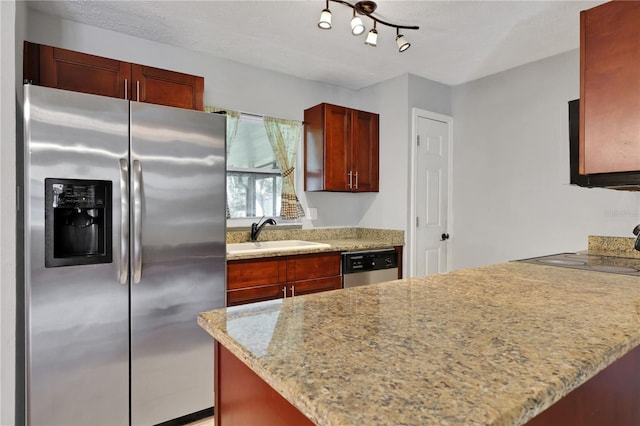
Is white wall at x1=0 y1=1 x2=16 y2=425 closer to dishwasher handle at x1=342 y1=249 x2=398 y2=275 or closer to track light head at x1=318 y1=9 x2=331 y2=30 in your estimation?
track light head at x1=318 y1=9 x2=331 y2=30

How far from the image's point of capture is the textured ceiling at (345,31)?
228 cm

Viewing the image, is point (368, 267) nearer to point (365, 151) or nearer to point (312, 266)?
point (312, 266)

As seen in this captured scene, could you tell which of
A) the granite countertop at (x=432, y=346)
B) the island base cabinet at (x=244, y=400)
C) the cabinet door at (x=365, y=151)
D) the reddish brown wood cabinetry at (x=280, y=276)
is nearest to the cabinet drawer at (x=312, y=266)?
the reddish brown wood cabinetry at (x=280, y=276)

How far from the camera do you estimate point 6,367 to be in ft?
5.17

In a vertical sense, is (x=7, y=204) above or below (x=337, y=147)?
below

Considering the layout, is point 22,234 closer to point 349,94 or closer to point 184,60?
point 184,60

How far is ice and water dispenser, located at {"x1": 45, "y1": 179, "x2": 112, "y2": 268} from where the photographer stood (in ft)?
5.76

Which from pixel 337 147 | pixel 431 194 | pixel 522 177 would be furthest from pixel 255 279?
pixel 522 177

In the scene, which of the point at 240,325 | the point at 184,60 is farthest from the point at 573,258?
the point at 184,60

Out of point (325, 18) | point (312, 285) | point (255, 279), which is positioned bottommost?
point (312, 285)

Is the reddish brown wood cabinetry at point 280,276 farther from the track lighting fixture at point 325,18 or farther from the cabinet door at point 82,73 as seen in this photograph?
the track lighting fixture at point 325,18

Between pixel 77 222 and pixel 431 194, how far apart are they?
2923 millimetres

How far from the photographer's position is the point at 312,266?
2.81 metres

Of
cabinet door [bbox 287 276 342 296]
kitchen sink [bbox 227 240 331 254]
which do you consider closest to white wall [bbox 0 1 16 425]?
kitchen sink [bbox 227 240 331 254]
